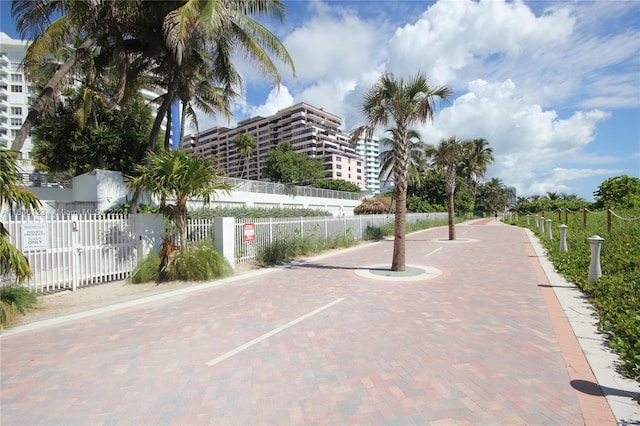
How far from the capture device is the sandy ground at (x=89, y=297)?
634 cm

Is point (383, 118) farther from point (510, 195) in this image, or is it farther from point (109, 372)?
point (510, 195)

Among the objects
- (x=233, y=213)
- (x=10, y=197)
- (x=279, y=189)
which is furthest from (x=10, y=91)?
(x=10, y=197)

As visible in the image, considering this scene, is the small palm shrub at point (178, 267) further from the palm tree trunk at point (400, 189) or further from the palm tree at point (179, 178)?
the palm tree trunk at point (400, 189)

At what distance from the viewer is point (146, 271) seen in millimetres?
8828

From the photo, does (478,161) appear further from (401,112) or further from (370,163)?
(370,163)

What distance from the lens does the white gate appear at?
7250 mm

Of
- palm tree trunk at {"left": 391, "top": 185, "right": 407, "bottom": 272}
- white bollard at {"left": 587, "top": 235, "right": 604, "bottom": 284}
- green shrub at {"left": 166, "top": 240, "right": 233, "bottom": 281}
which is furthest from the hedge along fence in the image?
green shrub at {"left": 166, "top": 240, "right": 233, "bottom": 281}

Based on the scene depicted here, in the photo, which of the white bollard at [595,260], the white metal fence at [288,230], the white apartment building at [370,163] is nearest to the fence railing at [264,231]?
the white metal fence at [288,230]

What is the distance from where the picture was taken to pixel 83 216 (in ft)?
28.0

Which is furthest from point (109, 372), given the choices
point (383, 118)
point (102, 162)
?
point (102, 162)

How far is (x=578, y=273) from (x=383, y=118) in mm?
6815

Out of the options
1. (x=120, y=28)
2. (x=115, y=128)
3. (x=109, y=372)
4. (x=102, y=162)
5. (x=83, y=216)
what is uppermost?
(x=120, y=28)

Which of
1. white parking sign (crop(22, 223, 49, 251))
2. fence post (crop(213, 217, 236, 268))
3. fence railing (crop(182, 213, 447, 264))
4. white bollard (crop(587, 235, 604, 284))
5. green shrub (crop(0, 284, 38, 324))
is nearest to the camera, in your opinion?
green shrub (crop(0, 284, 38, 324))

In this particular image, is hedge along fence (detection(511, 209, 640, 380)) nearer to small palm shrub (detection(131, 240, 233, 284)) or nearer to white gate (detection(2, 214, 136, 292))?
small palm shrub (detection(131, 240, 233, 284))
